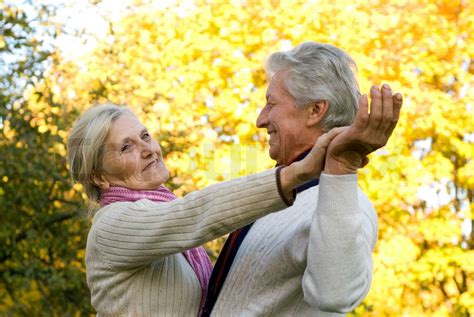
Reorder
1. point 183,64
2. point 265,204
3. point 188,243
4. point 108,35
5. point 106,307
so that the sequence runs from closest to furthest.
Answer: point 265,204
point 188,243
point 106,307
point 108,35
point 183,64

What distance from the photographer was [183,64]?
7422 mm

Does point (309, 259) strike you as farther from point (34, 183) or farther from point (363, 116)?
point (34, 183)

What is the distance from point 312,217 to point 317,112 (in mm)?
493

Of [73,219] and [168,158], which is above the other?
[168,158]

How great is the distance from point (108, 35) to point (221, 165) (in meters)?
1.42

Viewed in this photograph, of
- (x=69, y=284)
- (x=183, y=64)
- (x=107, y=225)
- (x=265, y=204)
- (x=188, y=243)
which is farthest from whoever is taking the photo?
(x=183, y=64)

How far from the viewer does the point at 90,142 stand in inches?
89.1

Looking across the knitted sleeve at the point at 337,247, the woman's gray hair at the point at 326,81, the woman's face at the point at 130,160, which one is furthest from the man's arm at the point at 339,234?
the woman's face at the point at 130,160

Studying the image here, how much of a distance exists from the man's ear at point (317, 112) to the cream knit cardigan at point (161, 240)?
495mm

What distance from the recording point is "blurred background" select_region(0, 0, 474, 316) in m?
5.97

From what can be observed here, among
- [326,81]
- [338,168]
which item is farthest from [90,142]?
[338,168]

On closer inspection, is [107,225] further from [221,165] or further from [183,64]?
[183,64]

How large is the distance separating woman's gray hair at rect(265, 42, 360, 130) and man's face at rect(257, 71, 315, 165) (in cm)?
3

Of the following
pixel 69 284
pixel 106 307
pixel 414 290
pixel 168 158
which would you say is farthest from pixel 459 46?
pixel 106 307
